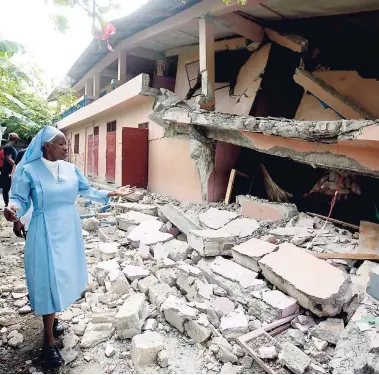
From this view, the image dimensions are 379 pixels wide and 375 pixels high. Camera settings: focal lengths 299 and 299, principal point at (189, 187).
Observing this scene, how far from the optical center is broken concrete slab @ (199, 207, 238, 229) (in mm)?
4777

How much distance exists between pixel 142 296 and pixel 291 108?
5.88m

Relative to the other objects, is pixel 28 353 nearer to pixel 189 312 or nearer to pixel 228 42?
pixel 189 312

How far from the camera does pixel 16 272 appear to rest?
4051mm

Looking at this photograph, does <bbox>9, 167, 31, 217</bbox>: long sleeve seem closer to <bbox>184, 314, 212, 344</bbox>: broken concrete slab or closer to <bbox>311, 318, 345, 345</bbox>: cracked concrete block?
<bbox>184, 314, 212, 344</bbox>: broken concrete slab

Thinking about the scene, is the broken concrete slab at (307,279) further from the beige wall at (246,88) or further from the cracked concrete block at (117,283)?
the beige wall at (246,88)

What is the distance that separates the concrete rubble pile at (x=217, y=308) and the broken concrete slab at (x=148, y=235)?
0.21 m

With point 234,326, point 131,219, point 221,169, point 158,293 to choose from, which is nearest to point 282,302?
point 234,326

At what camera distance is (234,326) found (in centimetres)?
251

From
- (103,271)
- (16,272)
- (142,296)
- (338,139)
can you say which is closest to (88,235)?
(16,272)

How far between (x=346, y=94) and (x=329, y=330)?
437 centimetres

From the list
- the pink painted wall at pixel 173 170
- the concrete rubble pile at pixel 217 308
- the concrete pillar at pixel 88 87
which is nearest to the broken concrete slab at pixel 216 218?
the concrete rubble pile at pixel 217 308

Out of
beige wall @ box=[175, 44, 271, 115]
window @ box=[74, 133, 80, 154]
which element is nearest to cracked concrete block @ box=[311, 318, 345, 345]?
beige wall @ box=[175, 44, 271, 115]

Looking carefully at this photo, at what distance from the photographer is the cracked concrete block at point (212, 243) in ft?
12.3

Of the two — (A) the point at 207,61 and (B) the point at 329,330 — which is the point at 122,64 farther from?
(B) the point at 329,330
